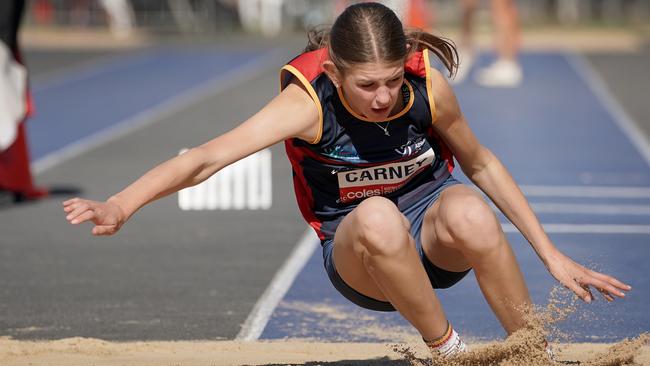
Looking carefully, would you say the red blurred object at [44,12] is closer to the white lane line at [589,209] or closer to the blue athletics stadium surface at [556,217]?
the blue athletics stadium surface at [556,217]

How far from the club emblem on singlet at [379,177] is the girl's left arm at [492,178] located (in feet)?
0.44

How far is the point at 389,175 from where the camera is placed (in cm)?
454

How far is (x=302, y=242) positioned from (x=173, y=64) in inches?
549

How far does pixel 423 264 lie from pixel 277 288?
212 centimetres

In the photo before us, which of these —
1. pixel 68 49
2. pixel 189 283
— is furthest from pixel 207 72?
pixel 189 283

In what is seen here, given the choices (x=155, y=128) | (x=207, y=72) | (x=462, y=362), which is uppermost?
(x=462, y=362)

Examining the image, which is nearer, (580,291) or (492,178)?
(580,291)

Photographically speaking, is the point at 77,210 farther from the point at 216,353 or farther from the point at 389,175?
the point at 216,353

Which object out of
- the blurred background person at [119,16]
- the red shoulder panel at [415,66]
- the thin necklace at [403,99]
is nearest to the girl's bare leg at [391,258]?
the thin necklace at [403,99]

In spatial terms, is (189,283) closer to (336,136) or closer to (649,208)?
(336,136)

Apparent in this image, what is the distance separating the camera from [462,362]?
14.4 feet

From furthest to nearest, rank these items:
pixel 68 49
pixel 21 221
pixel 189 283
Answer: pixel 68 49 → pixel 21 221 → pixel 189 283

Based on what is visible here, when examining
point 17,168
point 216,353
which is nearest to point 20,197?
point 17,168

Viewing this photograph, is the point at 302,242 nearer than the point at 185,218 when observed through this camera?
Yes
